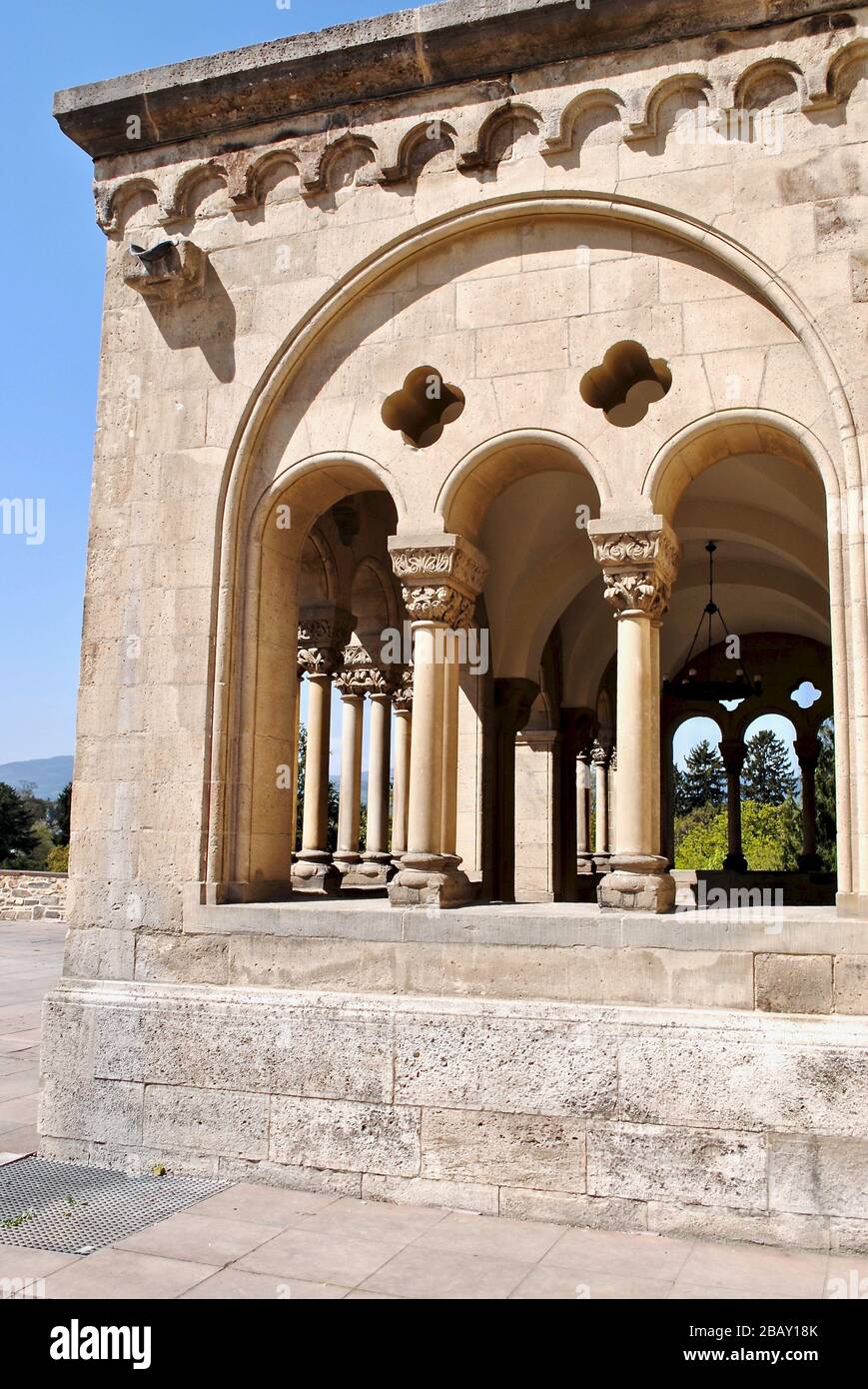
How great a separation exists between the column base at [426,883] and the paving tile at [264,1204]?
4.65 feet

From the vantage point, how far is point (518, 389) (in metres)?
5.91

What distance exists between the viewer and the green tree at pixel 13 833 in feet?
131

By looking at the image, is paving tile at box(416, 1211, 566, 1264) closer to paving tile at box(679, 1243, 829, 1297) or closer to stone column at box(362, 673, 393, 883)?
paving tile at box(679, 1243, 829, 1297)

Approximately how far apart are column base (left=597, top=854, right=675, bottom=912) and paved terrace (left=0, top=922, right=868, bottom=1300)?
55.5 inches

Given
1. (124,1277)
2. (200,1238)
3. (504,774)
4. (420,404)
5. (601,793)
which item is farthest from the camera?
(601,793)

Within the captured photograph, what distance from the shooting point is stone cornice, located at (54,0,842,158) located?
18.5 ft

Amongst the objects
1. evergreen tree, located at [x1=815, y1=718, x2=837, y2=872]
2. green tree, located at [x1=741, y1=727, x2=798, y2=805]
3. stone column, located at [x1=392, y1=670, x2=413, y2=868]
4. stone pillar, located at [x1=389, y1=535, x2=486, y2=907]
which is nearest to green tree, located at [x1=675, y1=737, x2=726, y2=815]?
green tree, located at [x1=741, y1=727, x2=798, y2=805]

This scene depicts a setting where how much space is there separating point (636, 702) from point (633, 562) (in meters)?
0.68

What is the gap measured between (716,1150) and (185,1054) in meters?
2.63

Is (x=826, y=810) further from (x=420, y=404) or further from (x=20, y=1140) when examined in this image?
(x=20, y=1140)

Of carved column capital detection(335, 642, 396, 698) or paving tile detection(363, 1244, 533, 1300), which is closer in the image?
paving tile detection(363, 1244, 533, 1300)

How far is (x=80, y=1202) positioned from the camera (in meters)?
5.27

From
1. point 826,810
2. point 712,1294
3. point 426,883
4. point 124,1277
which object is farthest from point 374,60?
point 826,810
